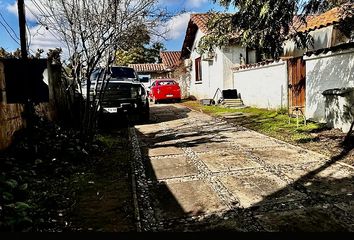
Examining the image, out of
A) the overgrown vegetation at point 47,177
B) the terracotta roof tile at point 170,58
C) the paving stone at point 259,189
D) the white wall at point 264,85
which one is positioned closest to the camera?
the overgrown vegetation at point 47,177

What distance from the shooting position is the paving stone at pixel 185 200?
12.5 ft

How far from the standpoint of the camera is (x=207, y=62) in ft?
68.1

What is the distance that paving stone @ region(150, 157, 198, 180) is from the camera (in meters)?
5.38

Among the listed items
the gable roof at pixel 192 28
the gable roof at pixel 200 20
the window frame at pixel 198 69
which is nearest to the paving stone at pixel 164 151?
the gable roof at pixel 192 28

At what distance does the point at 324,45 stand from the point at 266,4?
24.2ft

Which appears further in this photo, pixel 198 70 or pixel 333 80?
pixel 198 70

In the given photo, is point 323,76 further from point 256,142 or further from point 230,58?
point 230,58

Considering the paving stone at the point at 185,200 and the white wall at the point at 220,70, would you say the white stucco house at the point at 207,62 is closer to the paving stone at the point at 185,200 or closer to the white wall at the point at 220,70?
the white wall at the point at 220,70

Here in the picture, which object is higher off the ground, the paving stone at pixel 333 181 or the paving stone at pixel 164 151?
the paving stone at pixel 164 151

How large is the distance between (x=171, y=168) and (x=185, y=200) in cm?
159

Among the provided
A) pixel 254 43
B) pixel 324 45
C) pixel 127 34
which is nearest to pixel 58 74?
pixel 127 34

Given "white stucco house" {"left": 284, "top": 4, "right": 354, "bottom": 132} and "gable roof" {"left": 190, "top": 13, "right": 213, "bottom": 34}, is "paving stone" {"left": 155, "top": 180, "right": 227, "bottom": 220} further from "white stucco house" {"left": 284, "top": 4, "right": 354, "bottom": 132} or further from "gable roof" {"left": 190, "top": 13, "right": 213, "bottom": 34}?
"gable roof" {"left": 190, "top": 13, "right": 213, "bottom": 34}

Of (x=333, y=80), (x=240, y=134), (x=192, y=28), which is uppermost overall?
(x=192, y=28)

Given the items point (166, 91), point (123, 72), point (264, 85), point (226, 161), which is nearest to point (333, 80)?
point (226, 161)
